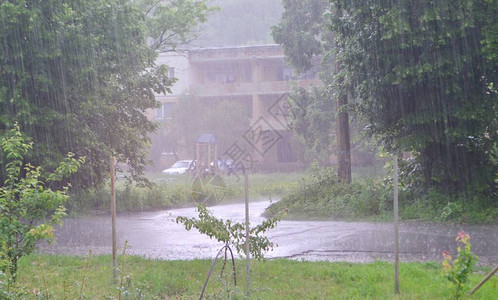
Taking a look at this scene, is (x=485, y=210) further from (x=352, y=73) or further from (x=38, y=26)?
(x=38, y=26)

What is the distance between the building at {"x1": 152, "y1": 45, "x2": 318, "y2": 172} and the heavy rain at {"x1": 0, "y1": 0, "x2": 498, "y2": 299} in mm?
20038

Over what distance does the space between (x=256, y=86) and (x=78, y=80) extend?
29.5 meters

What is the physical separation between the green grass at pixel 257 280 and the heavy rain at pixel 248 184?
4cm

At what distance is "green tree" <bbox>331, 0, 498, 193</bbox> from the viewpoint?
1236 centimetres

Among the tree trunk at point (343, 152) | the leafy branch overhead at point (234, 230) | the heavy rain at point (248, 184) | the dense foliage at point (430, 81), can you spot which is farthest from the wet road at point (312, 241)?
the tree trunk at point (343, 152)

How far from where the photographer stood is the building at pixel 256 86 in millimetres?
43906

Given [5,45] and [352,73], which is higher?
[5,45]

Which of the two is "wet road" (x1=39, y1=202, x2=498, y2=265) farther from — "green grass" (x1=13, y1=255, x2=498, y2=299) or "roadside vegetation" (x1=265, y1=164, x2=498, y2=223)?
"green grass" (x1=13, y1=255, x2=498, y2=299)

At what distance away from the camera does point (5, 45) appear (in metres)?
14.5

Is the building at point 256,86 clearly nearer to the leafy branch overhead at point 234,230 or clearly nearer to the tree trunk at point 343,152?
the tree trunk at point 343,152

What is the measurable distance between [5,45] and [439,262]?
459 inches

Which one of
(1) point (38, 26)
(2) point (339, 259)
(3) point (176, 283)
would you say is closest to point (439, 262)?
(2) point (339, 259)

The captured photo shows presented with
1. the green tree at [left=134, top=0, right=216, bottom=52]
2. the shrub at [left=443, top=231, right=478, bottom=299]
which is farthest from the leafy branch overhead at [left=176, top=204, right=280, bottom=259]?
the green tree at [left=134, top=0, right=216, bottom=52]

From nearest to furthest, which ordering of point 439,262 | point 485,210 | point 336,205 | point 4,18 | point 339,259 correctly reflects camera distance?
1. point 439,262
2. point 339,259
3. point 485,210
4. point 4,18
5. point 336,205
